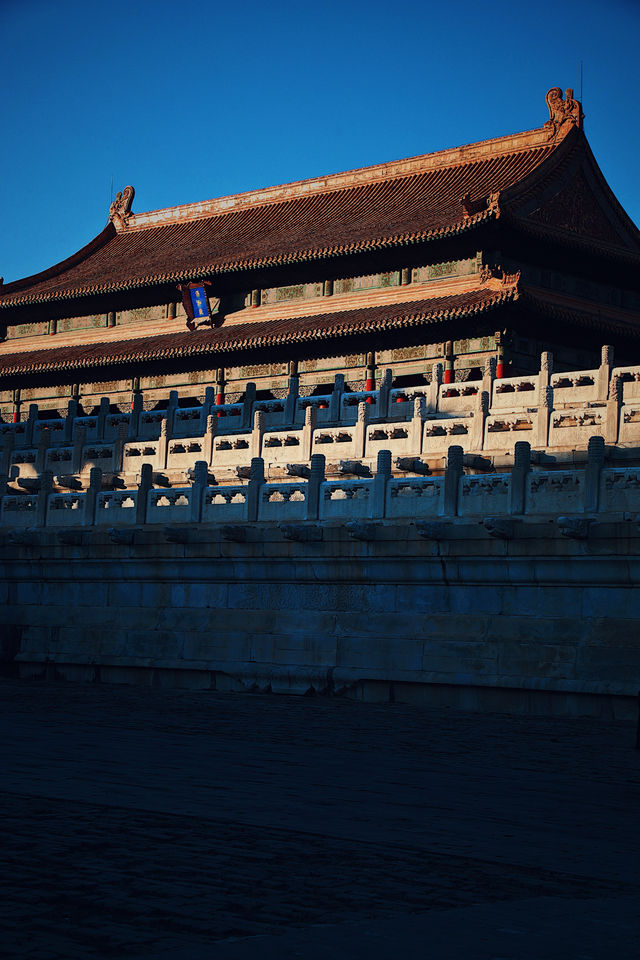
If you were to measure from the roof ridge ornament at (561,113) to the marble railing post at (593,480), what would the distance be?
20.6 meters

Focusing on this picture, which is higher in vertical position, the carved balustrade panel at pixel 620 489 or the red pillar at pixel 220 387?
the red pillar at pixel 220 387

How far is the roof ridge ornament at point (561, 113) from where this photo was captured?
33969mm

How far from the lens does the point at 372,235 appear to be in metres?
33.1

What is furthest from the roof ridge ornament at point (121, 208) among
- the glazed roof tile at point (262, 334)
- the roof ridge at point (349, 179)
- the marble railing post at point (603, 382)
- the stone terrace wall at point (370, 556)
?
the marble railing post at point (603, 382)

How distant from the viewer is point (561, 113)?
3434cm

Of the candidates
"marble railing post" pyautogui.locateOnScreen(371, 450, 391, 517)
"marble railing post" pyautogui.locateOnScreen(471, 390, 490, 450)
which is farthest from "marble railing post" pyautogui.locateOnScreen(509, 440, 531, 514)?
"marble railing post" pyautogui.locateOnScreen(471, 390, 490, 450)

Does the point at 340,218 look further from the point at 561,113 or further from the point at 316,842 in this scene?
the point at 316,842

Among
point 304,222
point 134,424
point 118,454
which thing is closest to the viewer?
point 118,454

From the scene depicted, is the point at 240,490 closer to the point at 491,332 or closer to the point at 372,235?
the point at 491,332

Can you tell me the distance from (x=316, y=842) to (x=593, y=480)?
9039 mm

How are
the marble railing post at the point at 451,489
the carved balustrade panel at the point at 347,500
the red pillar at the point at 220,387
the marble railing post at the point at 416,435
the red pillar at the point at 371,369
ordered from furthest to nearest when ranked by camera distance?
1. the red pillar at the point at 220,387
2. the red pillar at the point at 371,369
3. the marble railing post at the point at 416,435
4. the carved balustrade panel at the point at 347,500
5. the marble railing post at the point at 451,489

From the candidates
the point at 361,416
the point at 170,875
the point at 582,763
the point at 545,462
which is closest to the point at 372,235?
the point at 361,416

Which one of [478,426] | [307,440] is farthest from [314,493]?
[307,440]

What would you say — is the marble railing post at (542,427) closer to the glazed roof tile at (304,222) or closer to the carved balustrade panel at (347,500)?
the carved balustrade panel at (347,500)
